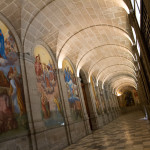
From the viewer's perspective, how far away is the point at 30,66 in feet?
31.0

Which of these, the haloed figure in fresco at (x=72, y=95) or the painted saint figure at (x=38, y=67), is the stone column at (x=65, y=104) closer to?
the haloed figure in fresco at (x=72, y=95)

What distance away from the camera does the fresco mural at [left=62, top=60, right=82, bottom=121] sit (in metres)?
14.0

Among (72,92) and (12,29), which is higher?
(12,29)

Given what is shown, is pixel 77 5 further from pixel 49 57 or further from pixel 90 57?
pixel 90 57

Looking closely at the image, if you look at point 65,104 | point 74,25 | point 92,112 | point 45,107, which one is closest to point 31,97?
point 45,107

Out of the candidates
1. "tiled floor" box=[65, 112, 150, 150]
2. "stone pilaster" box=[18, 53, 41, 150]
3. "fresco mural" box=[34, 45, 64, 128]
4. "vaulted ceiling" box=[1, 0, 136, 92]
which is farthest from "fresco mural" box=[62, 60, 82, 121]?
"stone pilaster" box=[18, 53, 41, 150]

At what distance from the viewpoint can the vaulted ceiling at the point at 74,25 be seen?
9.45m

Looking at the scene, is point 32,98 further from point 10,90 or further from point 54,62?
point 54,62

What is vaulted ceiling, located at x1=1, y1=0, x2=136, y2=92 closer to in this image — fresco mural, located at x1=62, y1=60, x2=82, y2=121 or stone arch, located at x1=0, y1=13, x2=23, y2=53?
stone arch, located at x1=0, y1=13, x2=23, y2=53

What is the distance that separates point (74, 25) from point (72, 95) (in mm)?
5800

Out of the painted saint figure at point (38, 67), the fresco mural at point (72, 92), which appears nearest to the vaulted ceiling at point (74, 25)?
the painted saint figure at point (38, 67)

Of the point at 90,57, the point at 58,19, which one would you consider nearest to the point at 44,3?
the point at 58,19

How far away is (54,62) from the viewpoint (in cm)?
1299

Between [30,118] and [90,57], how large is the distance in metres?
11.7
